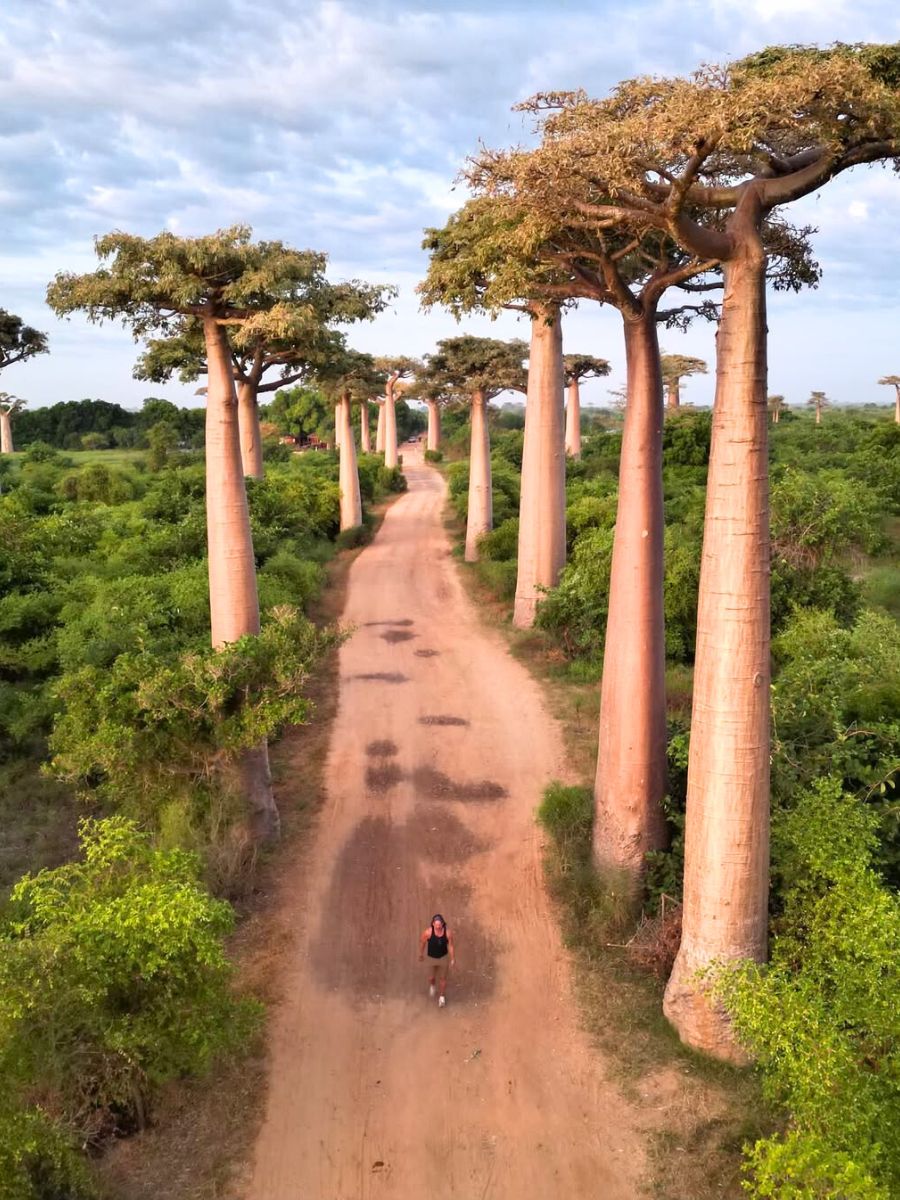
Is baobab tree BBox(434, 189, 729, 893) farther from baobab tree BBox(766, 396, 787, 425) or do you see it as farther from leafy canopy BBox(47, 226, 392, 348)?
baobab tree BBox(766, 396, 787, 425)

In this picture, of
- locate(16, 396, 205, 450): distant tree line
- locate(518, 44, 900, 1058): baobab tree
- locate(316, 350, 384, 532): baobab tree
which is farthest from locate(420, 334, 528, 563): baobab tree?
locate(16, 396, 205, 450): distant tree line

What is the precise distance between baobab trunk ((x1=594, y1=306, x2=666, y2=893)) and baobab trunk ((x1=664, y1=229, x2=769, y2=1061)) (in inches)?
60.1

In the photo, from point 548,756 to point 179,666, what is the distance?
200 inches

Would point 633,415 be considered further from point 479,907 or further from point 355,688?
point 355,688

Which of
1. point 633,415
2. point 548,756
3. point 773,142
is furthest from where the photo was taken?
point 548,756

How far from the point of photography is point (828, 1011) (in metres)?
5.09

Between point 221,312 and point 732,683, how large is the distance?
20.2 ft

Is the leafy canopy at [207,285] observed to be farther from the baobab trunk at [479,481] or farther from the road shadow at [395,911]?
the baobab trunk at [479,481]

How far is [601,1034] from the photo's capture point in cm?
666

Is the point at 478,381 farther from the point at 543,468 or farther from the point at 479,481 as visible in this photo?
the point at 543,468

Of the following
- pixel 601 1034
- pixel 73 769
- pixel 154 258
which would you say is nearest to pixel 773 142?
pixel 154 258

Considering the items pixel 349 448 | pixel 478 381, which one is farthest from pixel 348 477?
pixel 478 381

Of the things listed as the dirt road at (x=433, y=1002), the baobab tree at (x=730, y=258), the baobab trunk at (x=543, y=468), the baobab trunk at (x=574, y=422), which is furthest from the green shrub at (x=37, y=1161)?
the baobab trunk at (x=574, y=422)

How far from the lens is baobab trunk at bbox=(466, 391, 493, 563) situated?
69.3 feet
